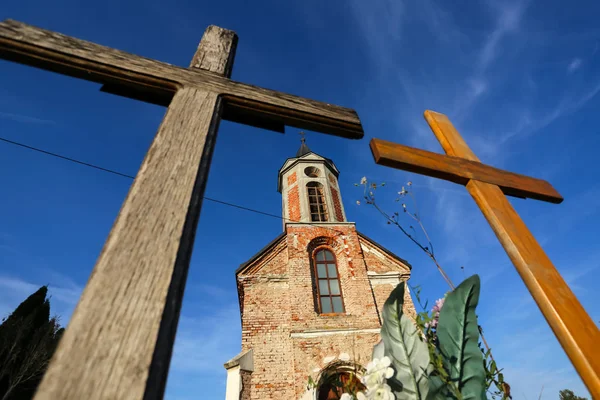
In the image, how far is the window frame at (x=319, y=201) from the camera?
11.7m

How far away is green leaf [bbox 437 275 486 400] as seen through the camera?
3.57 ft

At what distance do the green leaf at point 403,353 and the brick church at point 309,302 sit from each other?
544cm

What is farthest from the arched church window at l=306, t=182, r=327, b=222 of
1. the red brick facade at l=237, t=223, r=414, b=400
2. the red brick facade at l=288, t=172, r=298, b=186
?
the red brick facade at l=237, t=223, r=414, b=400

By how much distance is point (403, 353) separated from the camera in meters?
1.17

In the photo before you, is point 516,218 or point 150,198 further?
point 516,218

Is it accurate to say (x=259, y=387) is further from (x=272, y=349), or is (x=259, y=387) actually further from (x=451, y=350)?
(x=451, y=350)

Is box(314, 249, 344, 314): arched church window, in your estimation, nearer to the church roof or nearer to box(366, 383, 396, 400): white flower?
the church roof

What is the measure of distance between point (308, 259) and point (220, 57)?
27.7 ft

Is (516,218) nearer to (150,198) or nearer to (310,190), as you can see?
(150,198)

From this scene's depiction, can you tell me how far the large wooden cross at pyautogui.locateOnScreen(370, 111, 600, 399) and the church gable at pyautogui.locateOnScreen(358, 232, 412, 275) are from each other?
7.58m

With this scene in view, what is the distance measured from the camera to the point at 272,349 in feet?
25.0

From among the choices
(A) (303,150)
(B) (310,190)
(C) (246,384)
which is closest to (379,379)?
(C) (246,384)

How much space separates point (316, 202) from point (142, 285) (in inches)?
448

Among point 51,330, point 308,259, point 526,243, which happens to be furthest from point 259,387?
point 51,330
